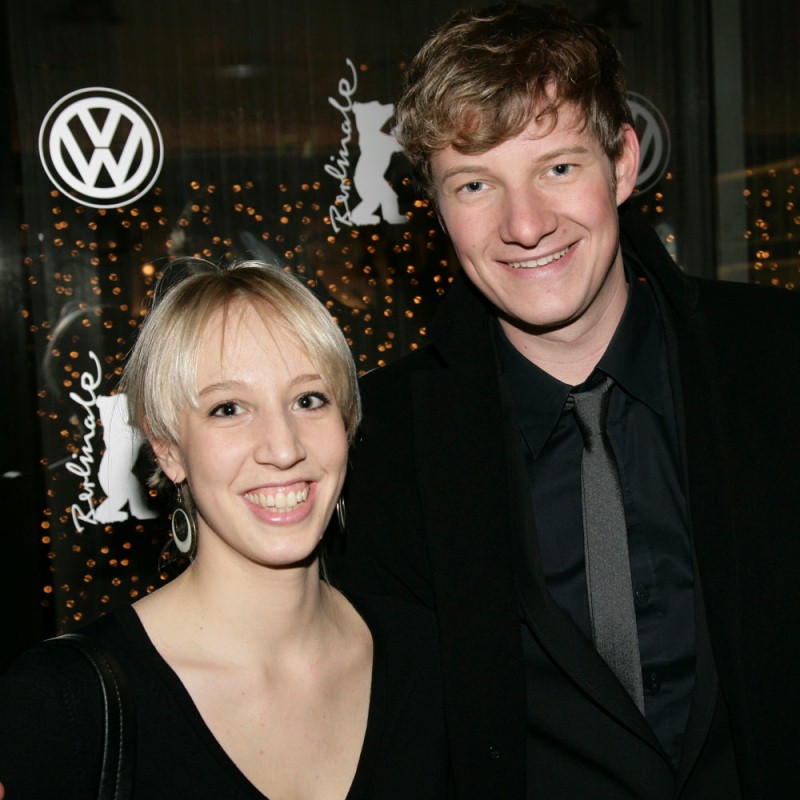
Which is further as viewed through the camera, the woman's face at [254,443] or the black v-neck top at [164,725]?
the woman's face at [254,443]

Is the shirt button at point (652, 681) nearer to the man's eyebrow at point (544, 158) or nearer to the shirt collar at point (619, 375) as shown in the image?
the shirt collar at point (619, 375)

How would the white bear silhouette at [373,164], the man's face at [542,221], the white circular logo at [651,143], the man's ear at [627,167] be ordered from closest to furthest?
the man's face at [542,221]
the man's ear at [627,167]
the white bear silhouette at [373,164]
the white circular logo at [651,143]

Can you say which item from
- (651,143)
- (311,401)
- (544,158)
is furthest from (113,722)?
(651,143)

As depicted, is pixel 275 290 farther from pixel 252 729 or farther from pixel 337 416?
pixel 252 729

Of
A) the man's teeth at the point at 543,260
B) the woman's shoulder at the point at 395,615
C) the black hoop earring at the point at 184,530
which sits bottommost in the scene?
the woman's shoulder at the point at 395,615

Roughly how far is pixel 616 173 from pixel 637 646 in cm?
91

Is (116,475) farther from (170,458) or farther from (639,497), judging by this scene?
(639,497)

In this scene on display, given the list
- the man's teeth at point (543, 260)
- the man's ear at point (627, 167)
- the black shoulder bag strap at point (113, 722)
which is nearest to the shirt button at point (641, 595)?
the man's teeth at point (543, 260)

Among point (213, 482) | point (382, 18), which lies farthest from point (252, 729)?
point (382, 18)

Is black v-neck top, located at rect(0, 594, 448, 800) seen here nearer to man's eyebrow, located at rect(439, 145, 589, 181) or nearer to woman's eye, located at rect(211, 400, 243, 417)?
woman's eye, located at rect(211, 400, 243, 417)

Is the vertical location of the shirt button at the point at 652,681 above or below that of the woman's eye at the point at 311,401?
below

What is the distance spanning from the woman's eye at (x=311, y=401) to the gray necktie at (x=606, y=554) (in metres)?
0.50

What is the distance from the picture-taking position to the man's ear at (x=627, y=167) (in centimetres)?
201

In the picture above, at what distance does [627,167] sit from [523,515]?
0.73 metres
